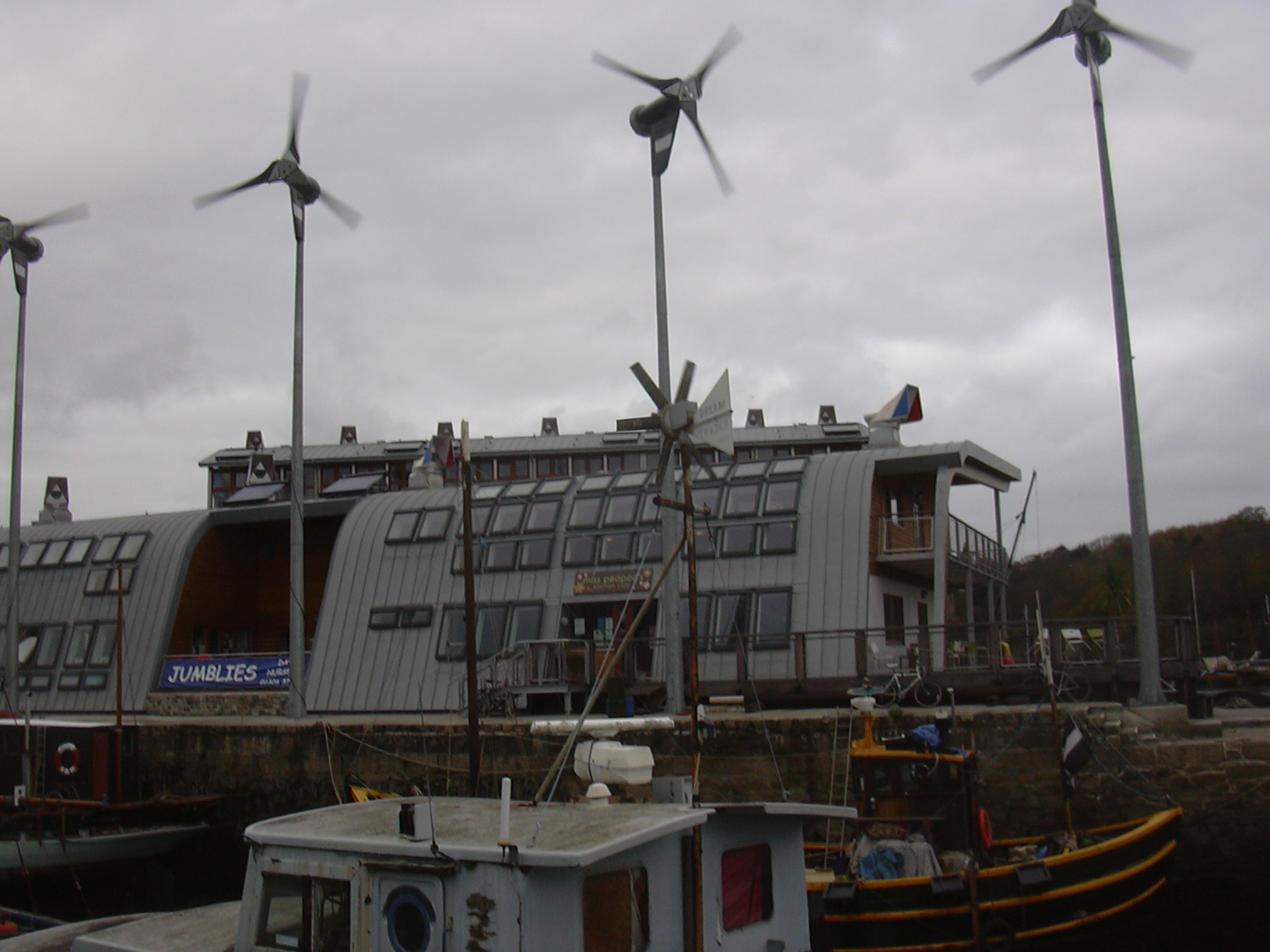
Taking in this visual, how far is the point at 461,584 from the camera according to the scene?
3141 cm

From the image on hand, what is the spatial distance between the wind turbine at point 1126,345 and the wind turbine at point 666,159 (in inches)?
275

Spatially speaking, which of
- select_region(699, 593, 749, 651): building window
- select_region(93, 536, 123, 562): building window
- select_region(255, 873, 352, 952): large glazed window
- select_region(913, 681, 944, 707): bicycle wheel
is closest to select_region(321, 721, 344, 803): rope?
select_region(699, 593, 749, 651): building window

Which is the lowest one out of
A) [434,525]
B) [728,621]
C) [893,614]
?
[728,621]

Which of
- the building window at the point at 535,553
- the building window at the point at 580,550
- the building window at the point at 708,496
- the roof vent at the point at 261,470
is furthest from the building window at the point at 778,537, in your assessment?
the roof vent at the point at 261,470

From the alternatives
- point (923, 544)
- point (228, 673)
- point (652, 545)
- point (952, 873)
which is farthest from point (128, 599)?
point (952, 873)

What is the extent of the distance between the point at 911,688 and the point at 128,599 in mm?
25855

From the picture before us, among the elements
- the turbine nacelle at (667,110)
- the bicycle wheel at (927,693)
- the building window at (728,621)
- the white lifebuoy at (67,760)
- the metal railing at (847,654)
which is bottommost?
the white lifebuoy at (67,760)

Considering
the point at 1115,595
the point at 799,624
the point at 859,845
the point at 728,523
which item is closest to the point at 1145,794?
the point at 859,845

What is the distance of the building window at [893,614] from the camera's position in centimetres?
2789

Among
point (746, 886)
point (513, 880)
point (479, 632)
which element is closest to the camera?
point (513, 880)

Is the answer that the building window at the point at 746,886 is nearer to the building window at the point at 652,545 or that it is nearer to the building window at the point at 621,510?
the building window at the point at 652,545

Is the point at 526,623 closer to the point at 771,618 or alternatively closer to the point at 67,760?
the point at 771,618

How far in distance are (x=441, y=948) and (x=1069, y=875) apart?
1027cm

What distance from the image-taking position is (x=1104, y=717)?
1975 centimetres
